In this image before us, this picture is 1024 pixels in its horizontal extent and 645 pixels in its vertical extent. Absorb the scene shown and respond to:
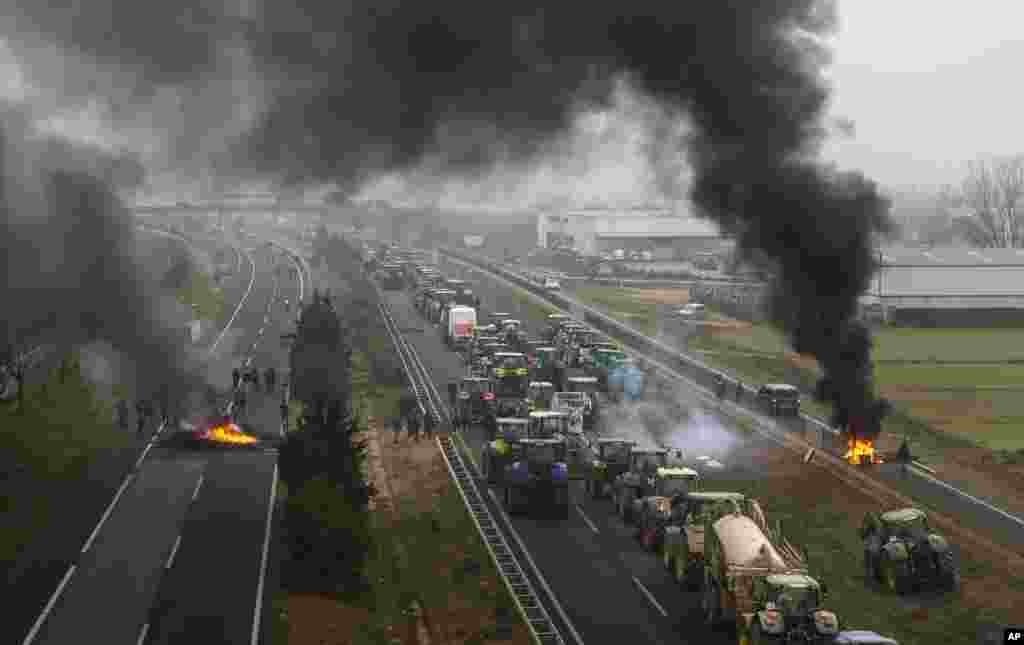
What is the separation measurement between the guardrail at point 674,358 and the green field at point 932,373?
66.7 inches

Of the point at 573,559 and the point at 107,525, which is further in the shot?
the point at 107,525

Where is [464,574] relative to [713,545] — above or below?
below

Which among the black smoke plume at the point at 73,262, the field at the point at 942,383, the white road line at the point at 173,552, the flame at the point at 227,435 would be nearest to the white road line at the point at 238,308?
the black smoke plume at the point at 73,262

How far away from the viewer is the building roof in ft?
380

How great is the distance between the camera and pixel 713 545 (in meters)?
33.9

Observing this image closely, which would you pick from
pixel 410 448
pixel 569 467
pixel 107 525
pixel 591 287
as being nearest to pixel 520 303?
pixel 591 287

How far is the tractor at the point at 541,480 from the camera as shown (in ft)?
155

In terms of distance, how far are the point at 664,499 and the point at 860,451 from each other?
12.9 m

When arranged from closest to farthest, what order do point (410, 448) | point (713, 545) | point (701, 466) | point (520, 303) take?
point (713, 545), point (701, 466), point (410, 448), point (520, 303)

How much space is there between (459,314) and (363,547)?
6295 cm

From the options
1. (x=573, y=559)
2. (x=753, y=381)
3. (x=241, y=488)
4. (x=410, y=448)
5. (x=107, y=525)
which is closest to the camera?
(x=573, y=559)

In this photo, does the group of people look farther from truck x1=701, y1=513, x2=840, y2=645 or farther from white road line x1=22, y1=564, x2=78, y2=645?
truck x1=701, y1=513, x2=840, y2=645

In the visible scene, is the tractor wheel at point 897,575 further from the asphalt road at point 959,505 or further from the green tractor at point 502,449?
the green tractor at point 502,449

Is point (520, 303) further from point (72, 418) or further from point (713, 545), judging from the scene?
point (713, 545)
